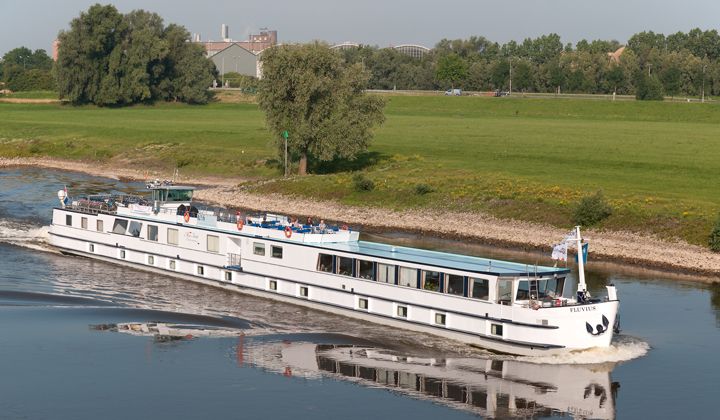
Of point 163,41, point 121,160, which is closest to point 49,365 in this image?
point 121,160

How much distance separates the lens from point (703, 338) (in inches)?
1825

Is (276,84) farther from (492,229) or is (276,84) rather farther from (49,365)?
(49,365)

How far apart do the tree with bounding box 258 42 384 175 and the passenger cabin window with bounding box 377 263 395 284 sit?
4636cm

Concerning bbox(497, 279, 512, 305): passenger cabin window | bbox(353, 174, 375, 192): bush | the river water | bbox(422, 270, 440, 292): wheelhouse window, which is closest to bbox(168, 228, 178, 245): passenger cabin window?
the river water

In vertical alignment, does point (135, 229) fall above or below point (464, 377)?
above

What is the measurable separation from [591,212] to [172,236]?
91.5ft

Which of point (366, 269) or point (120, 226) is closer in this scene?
point (366, 269)

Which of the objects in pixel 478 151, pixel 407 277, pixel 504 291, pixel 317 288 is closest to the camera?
pixel 504 291

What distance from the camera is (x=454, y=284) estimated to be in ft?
149

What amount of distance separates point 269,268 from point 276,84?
43823 millimetres

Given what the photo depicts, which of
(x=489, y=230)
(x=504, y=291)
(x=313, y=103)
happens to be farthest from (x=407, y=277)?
(x=313, y=103)

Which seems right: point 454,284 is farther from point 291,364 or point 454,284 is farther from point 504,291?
point 291,364

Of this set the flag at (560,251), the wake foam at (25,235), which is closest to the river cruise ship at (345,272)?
the flag at (560,251)

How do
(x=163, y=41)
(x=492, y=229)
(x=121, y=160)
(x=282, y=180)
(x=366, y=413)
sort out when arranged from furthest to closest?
(x=163, y=41) → (x=121, y=160) → (x=282, y=180) → (x=492, y=229) → (x=366, y=413)
